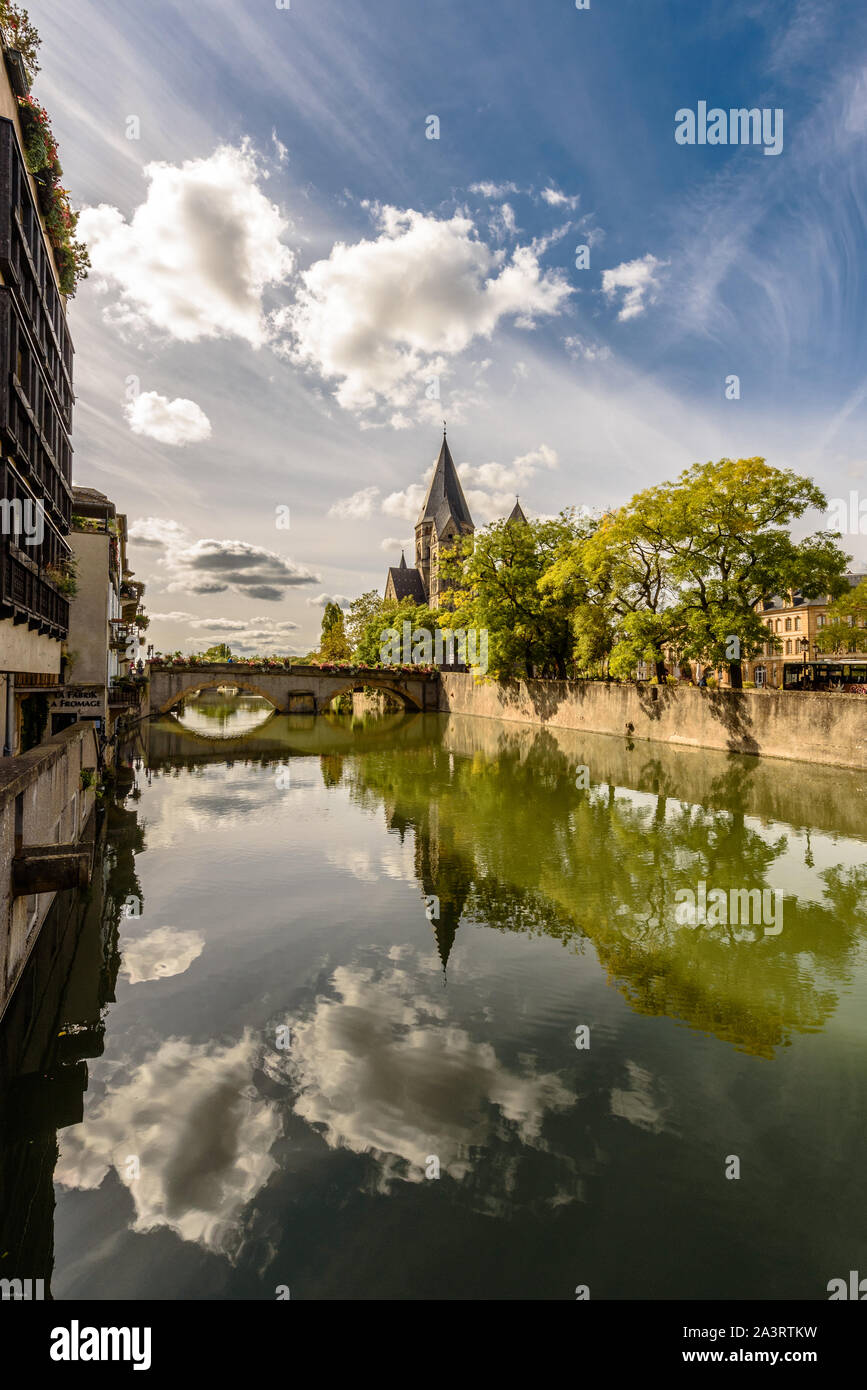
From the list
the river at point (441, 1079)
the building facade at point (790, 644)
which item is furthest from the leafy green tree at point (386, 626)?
the river at point (441, 1079)

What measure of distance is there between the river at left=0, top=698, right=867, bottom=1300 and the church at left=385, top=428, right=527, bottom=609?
104 m

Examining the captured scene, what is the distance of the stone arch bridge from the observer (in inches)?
2498

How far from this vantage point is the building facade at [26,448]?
13.6 metres

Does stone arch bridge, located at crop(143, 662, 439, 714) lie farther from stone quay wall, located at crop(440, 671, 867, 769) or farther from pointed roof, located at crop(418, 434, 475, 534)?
pointed roof, located at crop(418, 434, 475, 534)

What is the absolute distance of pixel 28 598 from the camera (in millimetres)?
15695

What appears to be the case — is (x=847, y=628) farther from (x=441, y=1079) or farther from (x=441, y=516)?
(x=441, y=516)

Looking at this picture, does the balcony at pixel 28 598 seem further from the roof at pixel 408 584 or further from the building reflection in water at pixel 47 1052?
the roof at pixel 408 584

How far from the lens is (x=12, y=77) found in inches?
593

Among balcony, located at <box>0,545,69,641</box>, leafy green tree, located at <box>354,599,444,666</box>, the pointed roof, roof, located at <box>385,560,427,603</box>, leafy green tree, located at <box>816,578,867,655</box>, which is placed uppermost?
the pointed roof

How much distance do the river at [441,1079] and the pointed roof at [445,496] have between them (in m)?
113

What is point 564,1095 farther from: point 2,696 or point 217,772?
point 217,772

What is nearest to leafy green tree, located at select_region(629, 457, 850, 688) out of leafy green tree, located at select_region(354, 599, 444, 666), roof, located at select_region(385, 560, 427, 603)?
leafy green tree, located at select_region(354, 599, 444, 666)

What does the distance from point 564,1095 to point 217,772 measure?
29325 millimetres
